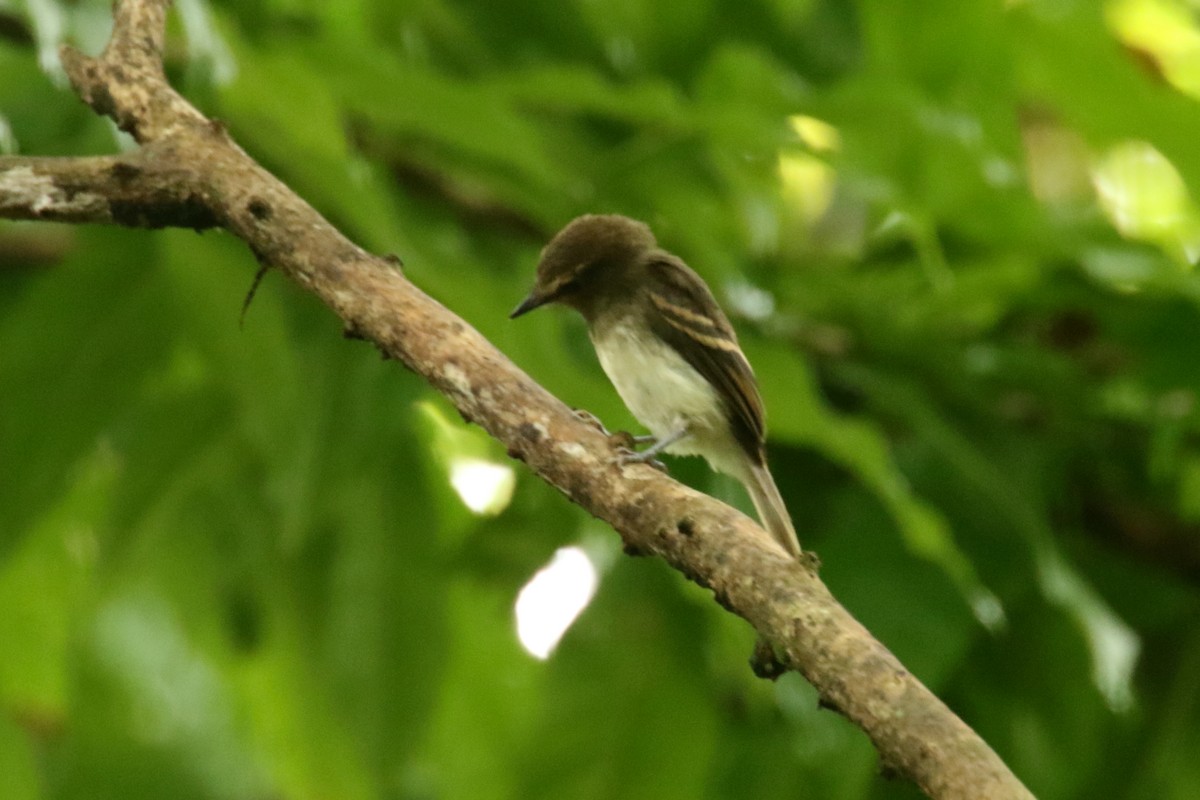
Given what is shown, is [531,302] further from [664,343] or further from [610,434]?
[610,434]

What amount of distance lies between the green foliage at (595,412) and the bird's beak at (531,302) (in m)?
0.05

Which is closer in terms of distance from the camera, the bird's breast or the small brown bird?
the small brown bird

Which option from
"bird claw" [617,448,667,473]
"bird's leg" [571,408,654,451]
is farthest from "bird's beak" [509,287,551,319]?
"bird claw" [617,448,667,473]

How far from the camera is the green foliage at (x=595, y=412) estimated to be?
123 inches

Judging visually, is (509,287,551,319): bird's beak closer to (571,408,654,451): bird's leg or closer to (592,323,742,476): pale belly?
(592,323,742,476): pale belly

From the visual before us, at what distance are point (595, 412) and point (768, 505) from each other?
42 cm

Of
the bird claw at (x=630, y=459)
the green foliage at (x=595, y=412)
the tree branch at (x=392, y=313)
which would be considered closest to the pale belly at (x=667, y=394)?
the green foliage at (x=595, y=412)

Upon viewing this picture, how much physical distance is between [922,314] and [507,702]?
151 centimetres

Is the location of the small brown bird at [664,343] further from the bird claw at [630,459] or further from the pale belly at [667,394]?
the bird claw at [630,459]

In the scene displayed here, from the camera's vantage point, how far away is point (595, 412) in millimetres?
2961

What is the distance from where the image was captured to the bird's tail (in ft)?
10.0

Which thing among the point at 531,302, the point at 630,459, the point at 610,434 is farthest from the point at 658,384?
the point at 630,459

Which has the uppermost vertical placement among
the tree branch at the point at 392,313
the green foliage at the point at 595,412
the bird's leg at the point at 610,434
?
the tree branch at the point at 392,313

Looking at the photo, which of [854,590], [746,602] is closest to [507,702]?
[854,590]
